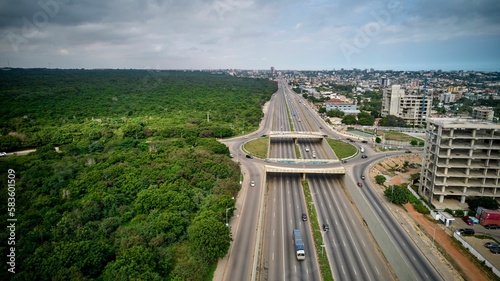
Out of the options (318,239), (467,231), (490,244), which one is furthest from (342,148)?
(490,244)

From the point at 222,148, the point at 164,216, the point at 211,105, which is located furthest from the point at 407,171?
the point at 211,105

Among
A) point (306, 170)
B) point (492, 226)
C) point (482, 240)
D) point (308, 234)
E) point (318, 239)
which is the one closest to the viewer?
point (482, 240)

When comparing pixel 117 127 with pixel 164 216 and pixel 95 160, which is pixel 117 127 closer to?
pixel 95 160

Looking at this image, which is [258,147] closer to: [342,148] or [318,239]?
[342,148]

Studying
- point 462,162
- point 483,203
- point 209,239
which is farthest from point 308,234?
point 462,162

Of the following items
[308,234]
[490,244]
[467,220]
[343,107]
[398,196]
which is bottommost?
[308,234]

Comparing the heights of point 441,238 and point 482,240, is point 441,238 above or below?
below

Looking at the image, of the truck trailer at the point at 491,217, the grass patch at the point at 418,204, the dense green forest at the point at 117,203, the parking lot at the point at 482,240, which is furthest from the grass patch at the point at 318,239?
the truck trailer at the point at 491,217

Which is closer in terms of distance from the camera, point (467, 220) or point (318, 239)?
point (318, 239)

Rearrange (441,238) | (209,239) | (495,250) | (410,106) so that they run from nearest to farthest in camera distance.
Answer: (209,239) → (495,250) → (441,238) → (410,106)
